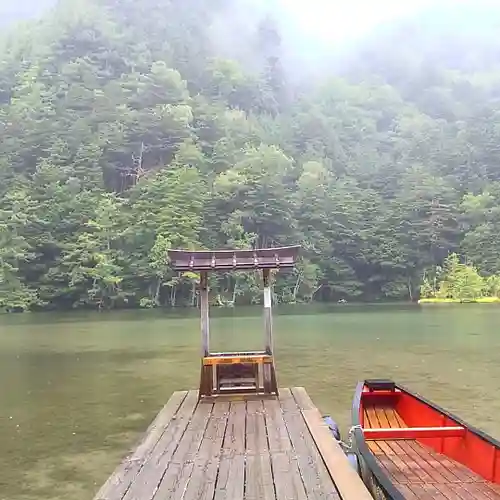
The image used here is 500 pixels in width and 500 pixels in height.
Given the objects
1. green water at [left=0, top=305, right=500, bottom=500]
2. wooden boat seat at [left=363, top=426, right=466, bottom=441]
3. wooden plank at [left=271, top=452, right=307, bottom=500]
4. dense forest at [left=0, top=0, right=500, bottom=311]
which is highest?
dense forest at [left=0, top=0, right=500, bottom=311]

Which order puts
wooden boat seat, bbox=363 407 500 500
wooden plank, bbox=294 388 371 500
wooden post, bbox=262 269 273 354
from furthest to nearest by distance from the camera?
1. wooden post, bbox=262 269 273 354
2. wooden boat seat, bbox=363 407 500 500
3. wooden plank, bbox=294 388 371 500

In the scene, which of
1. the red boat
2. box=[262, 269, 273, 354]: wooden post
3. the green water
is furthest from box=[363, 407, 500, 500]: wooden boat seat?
the green water

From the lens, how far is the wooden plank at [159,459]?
5301 mm

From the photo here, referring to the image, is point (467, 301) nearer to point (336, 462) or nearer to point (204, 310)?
point (204, 310)

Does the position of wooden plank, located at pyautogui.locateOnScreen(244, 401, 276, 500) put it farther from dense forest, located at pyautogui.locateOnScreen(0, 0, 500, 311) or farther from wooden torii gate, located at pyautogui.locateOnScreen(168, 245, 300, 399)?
dense forest, located at pyautogui.locateOnScreen(0, 0, 500, 311)

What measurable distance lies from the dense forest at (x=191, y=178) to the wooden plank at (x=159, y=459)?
49.1 m

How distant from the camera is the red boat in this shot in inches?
239

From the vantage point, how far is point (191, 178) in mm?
65688

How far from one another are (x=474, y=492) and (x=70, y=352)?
20091 mm

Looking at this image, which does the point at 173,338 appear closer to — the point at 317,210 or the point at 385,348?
the point at 385,348

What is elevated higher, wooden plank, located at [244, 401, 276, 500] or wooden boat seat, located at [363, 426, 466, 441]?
wooden boat seat, located at [363, 426, 466, 441]

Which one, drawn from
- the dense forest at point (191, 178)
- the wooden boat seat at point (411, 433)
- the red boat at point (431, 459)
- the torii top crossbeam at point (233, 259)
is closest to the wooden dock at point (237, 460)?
the red boat at point (431, 459)

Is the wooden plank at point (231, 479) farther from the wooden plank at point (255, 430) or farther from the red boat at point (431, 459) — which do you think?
the red boat at point (431, 459)

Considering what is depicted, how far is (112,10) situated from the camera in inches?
4481
